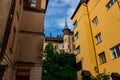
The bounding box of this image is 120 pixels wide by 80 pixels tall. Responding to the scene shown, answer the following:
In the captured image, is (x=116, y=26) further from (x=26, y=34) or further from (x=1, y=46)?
(x=1, y=46)

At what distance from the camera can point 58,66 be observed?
2802 cm

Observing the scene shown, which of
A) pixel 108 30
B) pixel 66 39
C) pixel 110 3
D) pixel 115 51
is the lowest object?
pixel 115 51

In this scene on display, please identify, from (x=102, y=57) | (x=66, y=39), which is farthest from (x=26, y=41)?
(x=66, y=39)

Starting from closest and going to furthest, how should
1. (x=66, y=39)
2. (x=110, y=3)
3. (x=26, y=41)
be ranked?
(x=26, y=41), (x=110, y=3), (x=66, y=39)

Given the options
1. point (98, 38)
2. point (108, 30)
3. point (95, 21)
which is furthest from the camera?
point (95, 21)

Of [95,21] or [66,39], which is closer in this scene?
[95,21]

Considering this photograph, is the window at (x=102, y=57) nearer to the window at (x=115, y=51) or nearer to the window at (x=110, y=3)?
the window at (x=115, y=51)

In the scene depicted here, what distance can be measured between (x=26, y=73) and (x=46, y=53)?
18017 millimetres

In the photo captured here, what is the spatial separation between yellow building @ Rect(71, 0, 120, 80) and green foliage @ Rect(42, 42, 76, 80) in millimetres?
4230

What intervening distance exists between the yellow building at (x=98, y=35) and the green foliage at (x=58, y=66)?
13.9ft

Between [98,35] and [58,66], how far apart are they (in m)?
11.6

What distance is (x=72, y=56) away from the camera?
3212 centimetres

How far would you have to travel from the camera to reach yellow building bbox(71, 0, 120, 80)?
15.5 meters

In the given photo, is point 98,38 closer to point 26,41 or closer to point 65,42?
point 26,41
